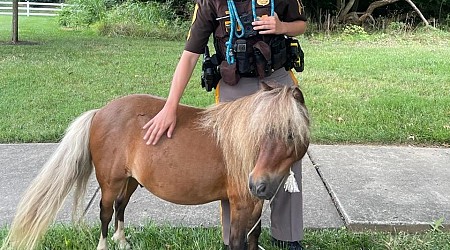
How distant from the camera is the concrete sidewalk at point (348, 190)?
3459mm

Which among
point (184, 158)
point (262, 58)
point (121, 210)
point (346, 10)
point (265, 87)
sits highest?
point (346, 10)

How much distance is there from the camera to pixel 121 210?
3016 millimetres

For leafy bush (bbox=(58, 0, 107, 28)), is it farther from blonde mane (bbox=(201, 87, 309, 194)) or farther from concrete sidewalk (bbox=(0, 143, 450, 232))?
blonde mane (bbox=(201, 87, 309, 194))

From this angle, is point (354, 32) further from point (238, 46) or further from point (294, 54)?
point (238, 46)

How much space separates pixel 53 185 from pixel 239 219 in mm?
1046

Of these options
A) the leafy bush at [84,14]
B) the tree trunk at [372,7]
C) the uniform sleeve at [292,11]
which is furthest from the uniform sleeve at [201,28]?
the tree trunk at [372,7]

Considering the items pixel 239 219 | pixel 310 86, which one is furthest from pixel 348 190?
pixel 310 86

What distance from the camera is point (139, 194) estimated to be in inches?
153

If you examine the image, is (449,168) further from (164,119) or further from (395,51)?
(395,51)

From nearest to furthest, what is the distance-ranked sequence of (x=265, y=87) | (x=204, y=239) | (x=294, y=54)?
(x=265, y=87)
(x=294, y=54)
(x=204, y=239)

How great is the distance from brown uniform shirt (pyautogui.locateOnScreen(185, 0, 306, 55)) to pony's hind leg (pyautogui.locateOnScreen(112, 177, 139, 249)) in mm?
881

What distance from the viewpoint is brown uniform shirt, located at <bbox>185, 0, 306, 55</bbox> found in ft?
8.43

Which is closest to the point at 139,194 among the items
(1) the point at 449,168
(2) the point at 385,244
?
(2) the point at 385,244

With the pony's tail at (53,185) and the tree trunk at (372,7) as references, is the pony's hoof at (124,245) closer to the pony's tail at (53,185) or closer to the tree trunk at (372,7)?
the pony's tail at (53,185)
